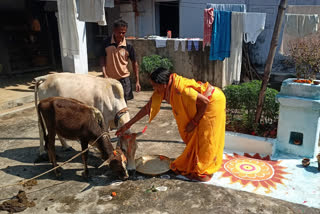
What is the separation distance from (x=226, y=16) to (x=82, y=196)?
6.52 m

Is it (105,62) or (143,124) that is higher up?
(105,62)

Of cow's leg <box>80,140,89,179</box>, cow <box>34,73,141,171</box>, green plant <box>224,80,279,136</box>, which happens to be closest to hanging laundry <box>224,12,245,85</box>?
green plant <box>224,80,279,136</box>

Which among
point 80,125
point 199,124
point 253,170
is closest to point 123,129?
point 80,125

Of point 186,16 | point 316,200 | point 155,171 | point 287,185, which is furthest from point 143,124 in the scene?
point 186,16

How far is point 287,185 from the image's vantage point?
375 cm

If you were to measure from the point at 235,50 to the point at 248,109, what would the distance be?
11.6ft

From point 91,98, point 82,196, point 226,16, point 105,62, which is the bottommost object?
point 82,196

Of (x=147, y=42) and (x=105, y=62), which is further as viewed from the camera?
(x=147, y=42)

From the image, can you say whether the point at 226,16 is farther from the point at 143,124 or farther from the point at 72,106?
the point at 72,106

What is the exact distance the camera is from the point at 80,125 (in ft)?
12.5

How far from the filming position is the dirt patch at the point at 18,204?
3338mm

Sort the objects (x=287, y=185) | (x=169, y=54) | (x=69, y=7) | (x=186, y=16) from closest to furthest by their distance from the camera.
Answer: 1. (x=287, y=185)
2. (x=69, y=7)
3. (x=169, y=54)
4. (x=186, y=16)

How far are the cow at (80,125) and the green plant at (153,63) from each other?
5401 millimetres

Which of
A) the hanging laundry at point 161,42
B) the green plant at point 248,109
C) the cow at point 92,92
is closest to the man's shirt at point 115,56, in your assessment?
the cow at point 92,92
